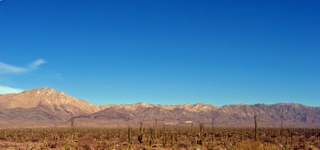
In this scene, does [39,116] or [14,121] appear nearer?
[14,121]

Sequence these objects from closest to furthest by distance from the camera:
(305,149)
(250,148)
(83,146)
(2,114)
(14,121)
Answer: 1. (250,148)
2. (83,146)
3. (305,149)
4. (14,121)
5. (2,114)

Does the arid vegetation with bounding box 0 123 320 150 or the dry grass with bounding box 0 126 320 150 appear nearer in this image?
the dry grass with bounding box 0 126 320 150

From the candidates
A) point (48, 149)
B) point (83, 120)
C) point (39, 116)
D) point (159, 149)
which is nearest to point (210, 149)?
point (159, 149)

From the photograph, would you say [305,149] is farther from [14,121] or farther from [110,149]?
[14,121]

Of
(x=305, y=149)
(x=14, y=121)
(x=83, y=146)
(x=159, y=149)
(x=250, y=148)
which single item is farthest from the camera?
(x=14, y=121)

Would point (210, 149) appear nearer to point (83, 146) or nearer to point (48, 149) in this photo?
point (83, 146)

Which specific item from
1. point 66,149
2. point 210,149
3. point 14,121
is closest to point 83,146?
point 66,149

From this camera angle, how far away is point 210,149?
34.7m

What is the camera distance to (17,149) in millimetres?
31828

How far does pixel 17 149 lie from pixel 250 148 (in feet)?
73.7

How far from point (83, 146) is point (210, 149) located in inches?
528

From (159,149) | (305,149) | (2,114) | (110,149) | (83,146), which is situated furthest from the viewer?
(2,114)

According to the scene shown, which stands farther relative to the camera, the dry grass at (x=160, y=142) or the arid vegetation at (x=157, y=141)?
the arid vegetation at (x=157, y=141)

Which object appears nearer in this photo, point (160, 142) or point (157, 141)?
point (160, 142)
